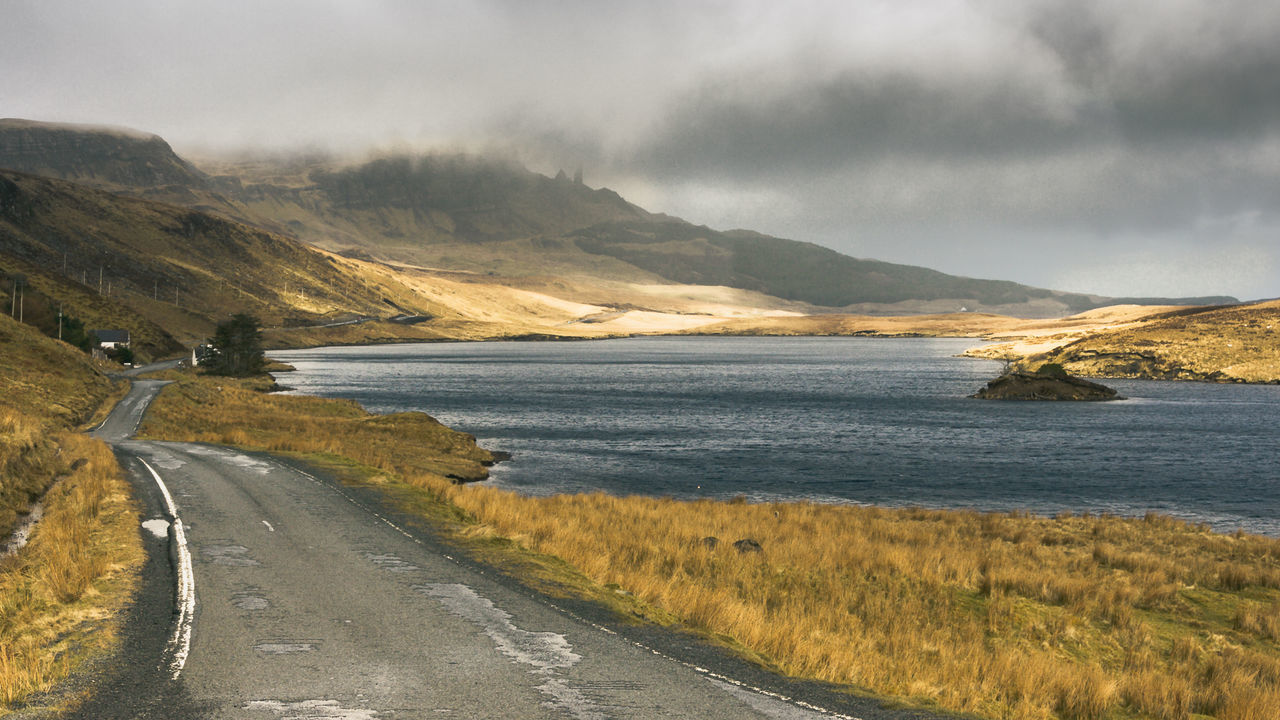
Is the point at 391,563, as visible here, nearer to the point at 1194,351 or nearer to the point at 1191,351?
the point at 1194,351

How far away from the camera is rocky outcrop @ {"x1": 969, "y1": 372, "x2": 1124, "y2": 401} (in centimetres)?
11012

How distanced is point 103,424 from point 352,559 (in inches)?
1725

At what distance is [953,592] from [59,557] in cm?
1954

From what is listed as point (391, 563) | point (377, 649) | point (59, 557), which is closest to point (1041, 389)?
point (391, 563)

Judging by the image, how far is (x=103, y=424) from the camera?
52.3 meters

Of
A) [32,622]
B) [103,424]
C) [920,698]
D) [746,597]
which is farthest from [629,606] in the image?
[103,424]

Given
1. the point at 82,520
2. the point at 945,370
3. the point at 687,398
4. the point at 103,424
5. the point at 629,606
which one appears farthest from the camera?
the point at 945,370

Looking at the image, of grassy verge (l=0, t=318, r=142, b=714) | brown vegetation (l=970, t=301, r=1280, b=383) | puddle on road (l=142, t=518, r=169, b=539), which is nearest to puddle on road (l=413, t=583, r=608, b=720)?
grassy verge (l=0, t=318, r=142, b=714)

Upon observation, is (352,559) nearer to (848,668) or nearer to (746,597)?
(746,597)

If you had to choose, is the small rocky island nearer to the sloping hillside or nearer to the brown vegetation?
the brown vegetation

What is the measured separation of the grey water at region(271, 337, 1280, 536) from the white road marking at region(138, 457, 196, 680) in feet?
88.1

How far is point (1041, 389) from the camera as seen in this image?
111250 millimetres

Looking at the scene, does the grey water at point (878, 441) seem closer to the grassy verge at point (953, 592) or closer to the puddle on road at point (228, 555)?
the grassy verge at point (953, 592)

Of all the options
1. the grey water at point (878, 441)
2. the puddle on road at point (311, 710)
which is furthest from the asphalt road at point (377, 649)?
the grey water at point (878, 441)
